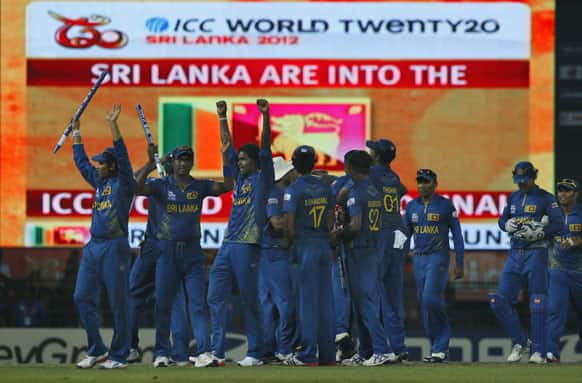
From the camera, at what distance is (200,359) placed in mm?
14023

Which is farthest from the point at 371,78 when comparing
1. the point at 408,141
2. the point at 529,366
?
the point at 529,366

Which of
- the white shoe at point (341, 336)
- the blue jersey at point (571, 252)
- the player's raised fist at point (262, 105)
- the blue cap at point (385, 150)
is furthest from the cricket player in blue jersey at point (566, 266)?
the player's raised fist at point (262, 105)

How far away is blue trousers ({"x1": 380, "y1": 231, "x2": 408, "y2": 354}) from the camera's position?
1495 centimetres

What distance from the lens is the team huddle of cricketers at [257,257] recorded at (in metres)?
13.6

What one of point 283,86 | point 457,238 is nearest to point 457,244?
point 457,238

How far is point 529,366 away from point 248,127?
7.11 metres

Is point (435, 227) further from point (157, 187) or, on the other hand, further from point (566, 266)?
point (157, 187)

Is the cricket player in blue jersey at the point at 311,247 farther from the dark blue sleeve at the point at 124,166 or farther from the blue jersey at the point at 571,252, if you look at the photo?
the blue jersey at the point at 571,252

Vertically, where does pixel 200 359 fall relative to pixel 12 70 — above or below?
below

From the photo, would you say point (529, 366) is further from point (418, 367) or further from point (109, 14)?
point (109, 14)

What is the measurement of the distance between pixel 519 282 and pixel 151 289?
3649mm

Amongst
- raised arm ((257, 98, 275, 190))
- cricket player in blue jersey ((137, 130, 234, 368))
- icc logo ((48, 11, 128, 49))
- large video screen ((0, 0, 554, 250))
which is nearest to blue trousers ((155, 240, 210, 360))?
cricket player in blue jersey ((137, 130, 234, 368))

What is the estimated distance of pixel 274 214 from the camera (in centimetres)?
1387

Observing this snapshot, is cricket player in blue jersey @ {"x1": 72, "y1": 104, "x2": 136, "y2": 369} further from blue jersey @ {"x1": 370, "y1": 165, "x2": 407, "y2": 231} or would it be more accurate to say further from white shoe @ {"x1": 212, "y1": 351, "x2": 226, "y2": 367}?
blue jersey @ {"x1": 370, "y1": 165, "x2": 407, "y2": 231}
